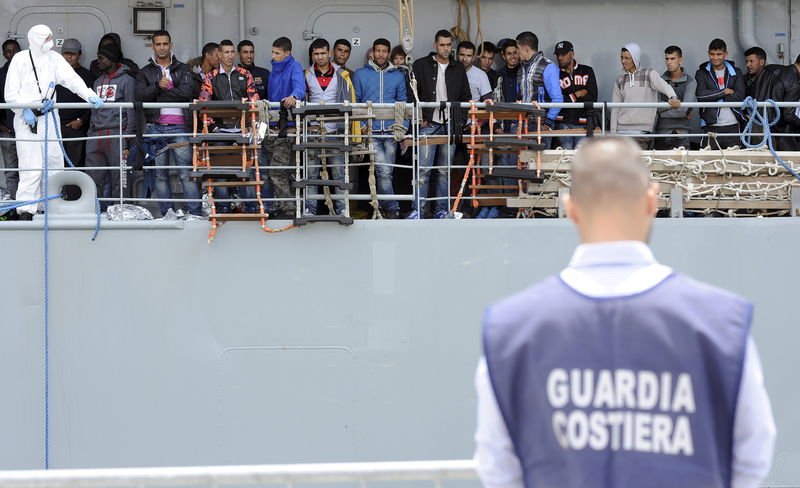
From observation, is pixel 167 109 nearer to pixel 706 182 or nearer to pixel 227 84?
pixel 227 84

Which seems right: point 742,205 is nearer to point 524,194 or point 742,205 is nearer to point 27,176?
point 524,194

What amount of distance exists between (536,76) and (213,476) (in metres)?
6.89

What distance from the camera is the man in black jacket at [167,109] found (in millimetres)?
8602

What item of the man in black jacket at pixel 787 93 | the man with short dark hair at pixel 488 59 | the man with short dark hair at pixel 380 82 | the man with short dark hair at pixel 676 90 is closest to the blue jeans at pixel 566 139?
the man with short dark hair at pixel 676 90

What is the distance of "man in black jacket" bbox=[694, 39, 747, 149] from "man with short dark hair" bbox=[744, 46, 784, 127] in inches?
7.2

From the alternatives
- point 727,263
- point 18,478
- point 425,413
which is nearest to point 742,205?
point 727,263

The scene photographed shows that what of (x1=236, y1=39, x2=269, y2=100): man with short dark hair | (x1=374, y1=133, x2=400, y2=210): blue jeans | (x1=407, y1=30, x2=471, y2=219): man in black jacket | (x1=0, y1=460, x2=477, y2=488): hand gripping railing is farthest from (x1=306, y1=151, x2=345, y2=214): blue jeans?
(x1=0, y1=460, x2=477, y2=488): hand gripping railing

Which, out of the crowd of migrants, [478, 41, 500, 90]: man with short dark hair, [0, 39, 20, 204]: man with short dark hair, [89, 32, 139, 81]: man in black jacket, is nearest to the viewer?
the crowd of migrants

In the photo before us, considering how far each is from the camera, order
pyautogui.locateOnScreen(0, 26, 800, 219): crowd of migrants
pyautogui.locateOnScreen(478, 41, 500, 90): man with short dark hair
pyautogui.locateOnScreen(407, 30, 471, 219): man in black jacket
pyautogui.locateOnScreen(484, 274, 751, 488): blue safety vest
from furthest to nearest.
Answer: pyautogui.locateOnScreen(478, 41, 500, 90): man with short dark hair < pyautogui.locateOnScreen(407, 30, 471, 219): man in black jacket < pyautogui.locateOnScreen(0, 26, 800, 219): crowd of migrants < pyautogui.locateOnScreen(484, 274, 751, 488): blue safety vest

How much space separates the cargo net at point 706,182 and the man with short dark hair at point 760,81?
62.0 inches

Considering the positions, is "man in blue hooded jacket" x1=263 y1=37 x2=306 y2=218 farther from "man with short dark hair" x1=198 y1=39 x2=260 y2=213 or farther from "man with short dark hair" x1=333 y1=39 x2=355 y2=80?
"man with short dark hair" x1=333 y1=39 x2=355 y2=80

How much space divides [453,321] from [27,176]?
3615 millimetres

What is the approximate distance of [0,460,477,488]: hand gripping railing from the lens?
9.64ft

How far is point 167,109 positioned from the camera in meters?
9.09
